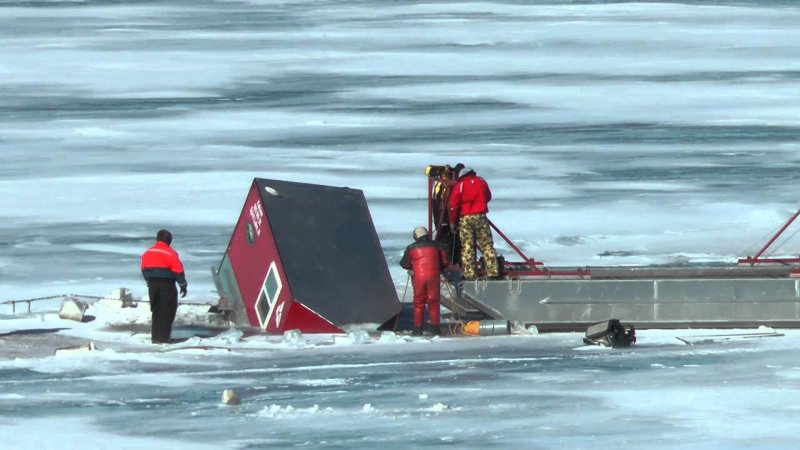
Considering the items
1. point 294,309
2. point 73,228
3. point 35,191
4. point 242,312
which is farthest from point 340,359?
point 35,191

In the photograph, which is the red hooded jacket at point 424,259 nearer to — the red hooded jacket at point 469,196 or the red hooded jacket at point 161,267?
the red hooded jacket at point 469,196

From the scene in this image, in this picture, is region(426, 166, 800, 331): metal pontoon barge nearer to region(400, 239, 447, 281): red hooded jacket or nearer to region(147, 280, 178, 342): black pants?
region(400, 239, 447, 281): red hooded jacket

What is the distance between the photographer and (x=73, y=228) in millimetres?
16453

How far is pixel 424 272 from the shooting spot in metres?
12.2

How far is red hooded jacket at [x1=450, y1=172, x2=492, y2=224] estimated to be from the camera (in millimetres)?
12500

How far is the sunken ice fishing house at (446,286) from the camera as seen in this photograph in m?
12.4

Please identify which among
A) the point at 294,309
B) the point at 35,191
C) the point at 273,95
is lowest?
the point at 294,309

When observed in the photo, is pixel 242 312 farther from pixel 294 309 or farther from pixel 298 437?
pixel 298 437

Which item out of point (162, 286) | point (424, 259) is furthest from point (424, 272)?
point (162, 286)

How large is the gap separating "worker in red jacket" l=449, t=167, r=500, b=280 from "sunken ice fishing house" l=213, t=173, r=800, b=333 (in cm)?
12

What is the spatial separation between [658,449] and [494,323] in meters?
4.04

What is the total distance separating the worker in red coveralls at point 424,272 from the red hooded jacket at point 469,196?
373 mm

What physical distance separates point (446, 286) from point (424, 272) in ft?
1.99

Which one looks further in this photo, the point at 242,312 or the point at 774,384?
the point at 242,312
